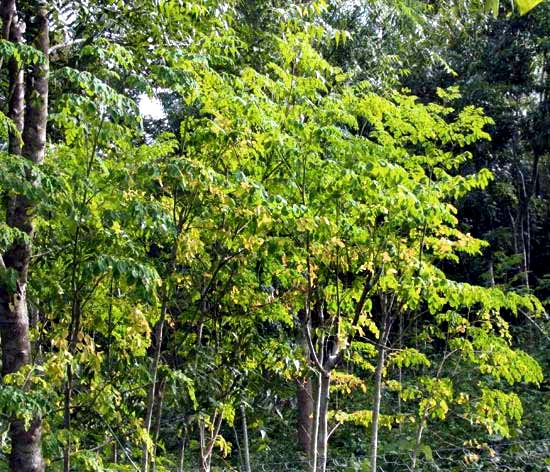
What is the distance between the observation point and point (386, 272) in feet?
13.4

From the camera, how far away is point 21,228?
3.78m

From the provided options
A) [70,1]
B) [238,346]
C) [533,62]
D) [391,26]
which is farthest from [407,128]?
[533,62]

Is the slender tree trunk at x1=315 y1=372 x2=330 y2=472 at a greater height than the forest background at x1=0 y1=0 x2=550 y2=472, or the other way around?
the forest background at x1=0 y1=0 x2=550 y2=472

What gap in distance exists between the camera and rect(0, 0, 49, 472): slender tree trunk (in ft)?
12.1

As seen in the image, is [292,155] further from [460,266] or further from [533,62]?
[460,266]

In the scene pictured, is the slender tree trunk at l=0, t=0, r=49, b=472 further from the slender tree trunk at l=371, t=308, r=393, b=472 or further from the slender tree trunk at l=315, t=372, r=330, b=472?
the slender tree trunk at l=371, t=308, r=393, b=472

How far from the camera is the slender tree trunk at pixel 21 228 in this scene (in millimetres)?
3682

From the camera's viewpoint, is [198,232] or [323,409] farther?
[323,409]

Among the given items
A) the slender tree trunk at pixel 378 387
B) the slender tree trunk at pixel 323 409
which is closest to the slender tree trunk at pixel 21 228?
the slender tree trunk at pixel 323 409

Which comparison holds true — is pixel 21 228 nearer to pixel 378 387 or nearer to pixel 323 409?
pixel 323 409

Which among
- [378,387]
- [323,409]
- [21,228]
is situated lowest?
[323,409]

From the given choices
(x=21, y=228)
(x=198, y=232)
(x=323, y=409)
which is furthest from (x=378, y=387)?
(x=21, y=228)

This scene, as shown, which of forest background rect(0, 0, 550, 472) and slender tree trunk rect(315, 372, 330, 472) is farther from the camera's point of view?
slender tree trunk rect(315, 372, 330, 472)

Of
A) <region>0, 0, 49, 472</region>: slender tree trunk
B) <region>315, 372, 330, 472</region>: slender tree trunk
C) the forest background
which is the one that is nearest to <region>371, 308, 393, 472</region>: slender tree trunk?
the forest background
